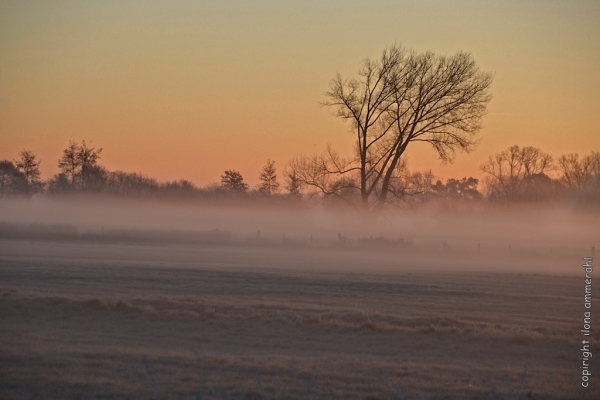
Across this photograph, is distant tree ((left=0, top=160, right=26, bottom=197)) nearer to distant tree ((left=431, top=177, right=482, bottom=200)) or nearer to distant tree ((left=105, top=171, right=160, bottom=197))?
distant tree ((left=105, top=171, right=160, bottom=197))

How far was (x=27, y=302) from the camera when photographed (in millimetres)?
19891

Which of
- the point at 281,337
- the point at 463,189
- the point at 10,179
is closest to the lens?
the point at 281,337

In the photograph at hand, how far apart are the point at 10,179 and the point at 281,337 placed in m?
89.9

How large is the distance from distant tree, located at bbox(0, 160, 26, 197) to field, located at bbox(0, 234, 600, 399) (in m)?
70.8

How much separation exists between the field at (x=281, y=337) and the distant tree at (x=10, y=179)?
232ft

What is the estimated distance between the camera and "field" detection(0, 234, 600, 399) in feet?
40.2

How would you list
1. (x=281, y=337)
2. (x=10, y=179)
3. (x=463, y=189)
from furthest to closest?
(x=463, y=189) < (x=10, y=179) < (x=281, y=337)

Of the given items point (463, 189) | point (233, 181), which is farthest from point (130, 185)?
point (463, 189)

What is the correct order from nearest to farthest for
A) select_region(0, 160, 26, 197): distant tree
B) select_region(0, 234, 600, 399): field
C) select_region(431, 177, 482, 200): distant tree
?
select_region(0, 234, 600, 399): field → select_region(0, 160, 26, 197): distant tree → select_region(431, 177, 482, 200): distant tree

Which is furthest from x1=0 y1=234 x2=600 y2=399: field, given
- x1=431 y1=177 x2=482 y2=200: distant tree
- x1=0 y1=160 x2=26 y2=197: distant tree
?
x1=431 y1=177 x2=482 y2=200: distant tree

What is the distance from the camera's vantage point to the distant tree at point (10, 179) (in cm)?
9475

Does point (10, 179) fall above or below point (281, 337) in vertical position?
above

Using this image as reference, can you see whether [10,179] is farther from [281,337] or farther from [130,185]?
[281,337]

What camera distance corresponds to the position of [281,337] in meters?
17.3
